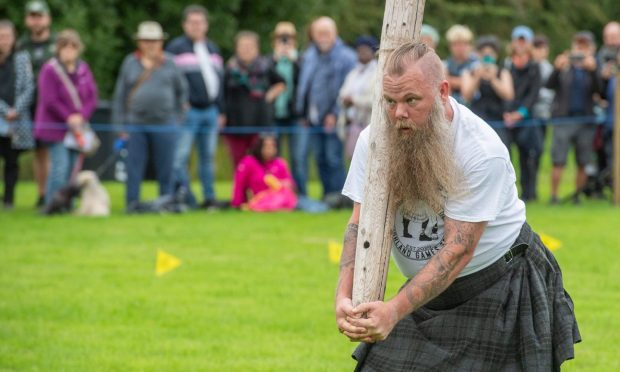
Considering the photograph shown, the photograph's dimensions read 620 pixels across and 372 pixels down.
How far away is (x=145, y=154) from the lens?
1175 cm

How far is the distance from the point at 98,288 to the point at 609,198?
757 cm

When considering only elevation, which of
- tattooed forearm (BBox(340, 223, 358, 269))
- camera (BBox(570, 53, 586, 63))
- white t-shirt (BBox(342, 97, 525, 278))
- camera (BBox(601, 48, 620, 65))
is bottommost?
tattooed forearm (BBox(340, 223, 358, 269))

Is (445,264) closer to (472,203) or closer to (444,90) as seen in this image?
(472,203)

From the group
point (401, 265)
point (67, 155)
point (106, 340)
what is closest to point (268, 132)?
point (67, 155)

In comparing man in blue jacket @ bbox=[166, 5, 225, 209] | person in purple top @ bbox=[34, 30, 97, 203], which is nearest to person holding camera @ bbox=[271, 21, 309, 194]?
man in blue jacket @ bbox=[166, 5, 225, 209]

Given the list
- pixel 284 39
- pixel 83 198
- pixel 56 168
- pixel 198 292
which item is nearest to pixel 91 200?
pixel 83 198

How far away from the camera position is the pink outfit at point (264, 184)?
39.2 ft

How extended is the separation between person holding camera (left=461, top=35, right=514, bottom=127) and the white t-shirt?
8434 millimetres

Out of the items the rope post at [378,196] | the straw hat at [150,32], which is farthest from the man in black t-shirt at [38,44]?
the rope post at [378,196]

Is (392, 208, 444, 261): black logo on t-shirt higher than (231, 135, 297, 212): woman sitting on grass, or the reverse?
(392, 208, 444, 261): black logo on t-shirt

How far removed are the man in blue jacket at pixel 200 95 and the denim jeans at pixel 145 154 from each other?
28 centimetres

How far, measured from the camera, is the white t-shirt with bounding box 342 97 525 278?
345cm

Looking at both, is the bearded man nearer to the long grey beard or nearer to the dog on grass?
the long grey beard

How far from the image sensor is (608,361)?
556 cm
